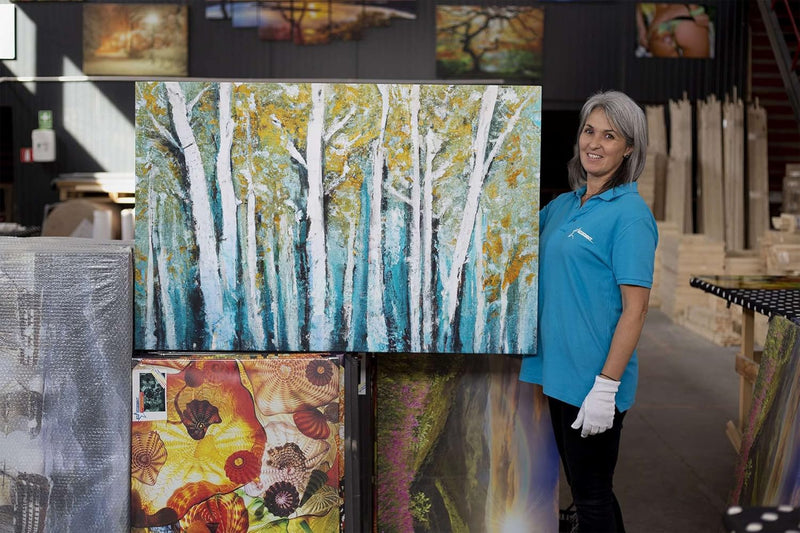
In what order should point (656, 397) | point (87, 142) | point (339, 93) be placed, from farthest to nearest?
point (87, 142), point (656, 397), point (339, 93)

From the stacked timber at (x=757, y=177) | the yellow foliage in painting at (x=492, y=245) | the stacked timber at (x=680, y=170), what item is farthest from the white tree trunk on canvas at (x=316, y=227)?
the stacked timber at (x=757, y=177)

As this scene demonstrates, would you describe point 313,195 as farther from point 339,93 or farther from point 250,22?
point 250,22

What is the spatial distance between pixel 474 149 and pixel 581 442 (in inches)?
36.6

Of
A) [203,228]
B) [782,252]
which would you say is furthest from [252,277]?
[782,252]

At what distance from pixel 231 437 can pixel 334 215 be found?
28.2 inches

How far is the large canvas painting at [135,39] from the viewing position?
11289 millimetres

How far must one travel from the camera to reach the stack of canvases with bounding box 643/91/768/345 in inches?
377

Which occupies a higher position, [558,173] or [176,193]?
[558,173]

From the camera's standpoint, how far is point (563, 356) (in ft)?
8.47

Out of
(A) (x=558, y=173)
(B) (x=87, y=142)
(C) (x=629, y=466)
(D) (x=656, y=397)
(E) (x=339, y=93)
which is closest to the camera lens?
(E) (x=339, y=93)

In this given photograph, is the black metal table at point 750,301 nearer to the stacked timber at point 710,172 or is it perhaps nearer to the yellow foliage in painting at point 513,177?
the yellow foliage in painting at point 513,177

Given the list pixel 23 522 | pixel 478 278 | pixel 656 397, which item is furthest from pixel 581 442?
pixel 656 397

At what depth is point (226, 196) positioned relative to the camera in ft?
8.23

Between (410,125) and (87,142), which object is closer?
(410,125)
